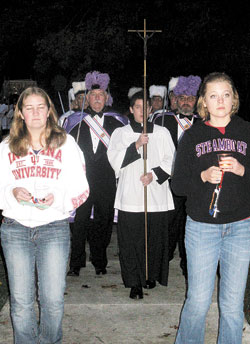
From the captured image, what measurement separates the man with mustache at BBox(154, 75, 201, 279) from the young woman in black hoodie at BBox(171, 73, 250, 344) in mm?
3255

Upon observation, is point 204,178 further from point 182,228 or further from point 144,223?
point 182,228

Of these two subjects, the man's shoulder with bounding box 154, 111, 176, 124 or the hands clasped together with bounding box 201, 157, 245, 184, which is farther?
the man's shoulder with bounding box 154, 111, 176, 124

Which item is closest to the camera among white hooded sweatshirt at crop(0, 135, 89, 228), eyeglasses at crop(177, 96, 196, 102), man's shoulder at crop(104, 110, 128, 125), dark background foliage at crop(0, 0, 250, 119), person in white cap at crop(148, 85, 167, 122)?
white hooded sweatshirt at crop(0, 135, 89, 228)

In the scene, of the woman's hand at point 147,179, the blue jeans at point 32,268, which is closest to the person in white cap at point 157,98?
the woman's hand at point 147,179

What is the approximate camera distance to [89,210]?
7.49m

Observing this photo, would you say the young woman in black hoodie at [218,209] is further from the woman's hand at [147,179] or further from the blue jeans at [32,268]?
the woman's hand at [147,179]

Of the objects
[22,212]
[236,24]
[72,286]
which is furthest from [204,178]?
[236,24]

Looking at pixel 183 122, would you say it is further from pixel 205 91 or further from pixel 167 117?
pixel 205 91

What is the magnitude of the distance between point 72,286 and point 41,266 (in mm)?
2661

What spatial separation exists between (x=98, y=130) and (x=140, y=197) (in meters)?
1.44

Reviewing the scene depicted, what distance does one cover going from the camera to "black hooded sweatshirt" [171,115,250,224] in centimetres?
393

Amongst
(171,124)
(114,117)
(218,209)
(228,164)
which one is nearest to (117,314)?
(218,209)

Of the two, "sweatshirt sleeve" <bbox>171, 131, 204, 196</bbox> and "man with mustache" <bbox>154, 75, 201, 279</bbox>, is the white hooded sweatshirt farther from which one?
"man with mustache" <bbox>154, 75, 201, 279</bbox>

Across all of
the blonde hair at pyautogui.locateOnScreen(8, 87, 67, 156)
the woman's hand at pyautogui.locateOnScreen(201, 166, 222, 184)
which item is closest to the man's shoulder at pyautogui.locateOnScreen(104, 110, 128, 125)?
the blonde hair at pyautogui.locateOnScreen(8, 87, 67, 156)
